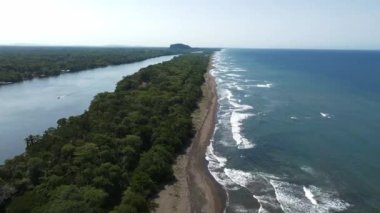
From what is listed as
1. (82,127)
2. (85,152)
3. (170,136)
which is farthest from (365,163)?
(82,127)

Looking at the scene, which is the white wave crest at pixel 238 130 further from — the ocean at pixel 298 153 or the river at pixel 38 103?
the river at pixel 38 103

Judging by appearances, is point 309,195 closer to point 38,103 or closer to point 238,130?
point 238,130

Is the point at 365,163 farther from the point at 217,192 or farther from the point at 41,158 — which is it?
the point at 41,158

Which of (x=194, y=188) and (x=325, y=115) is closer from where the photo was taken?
(x=194, y=188)

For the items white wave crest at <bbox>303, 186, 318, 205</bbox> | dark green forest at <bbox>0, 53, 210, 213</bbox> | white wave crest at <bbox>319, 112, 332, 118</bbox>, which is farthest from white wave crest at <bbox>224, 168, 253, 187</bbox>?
white wave crest at <bbox>319, 112, 332, 118</bbox>

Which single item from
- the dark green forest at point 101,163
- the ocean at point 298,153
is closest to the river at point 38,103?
the dark green forest at point 101,163

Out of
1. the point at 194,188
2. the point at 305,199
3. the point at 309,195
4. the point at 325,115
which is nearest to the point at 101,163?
the point at 194,188
